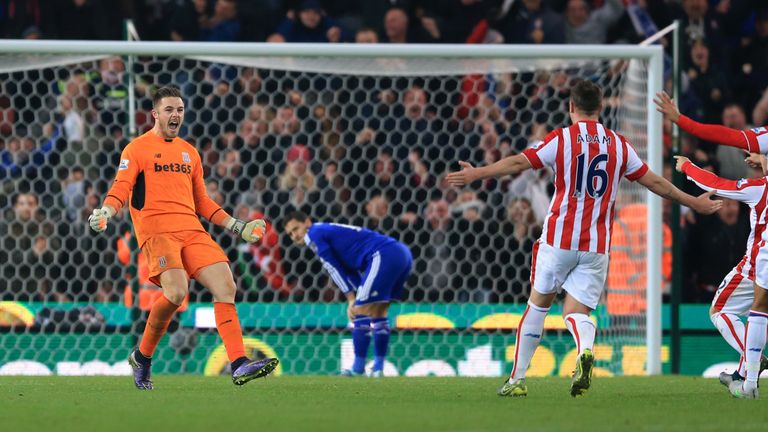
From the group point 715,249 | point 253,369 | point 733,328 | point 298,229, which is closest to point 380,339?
point 298,229

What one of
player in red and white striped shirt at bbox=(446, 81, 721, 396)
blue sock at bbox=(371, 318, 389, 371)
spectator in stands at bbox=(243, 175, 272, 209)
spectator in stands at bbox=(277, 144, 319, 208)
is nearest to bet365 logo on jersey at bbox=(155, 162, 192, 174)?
player in red and white striped shirt at bbox=(446, 81, 721, 396)

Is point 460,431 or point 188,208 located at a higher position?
point 188,208

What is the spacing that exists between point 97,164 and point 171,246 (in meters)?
4.21

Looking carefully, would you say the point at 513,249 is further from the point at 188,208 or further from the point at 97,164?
the point at 188,208

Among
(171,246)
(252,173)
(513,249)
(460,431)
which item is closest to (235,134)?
(252,173)

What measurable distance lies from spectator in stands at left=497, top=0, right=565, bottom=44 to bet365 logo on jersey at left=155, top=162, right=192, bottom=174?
7.00 meters

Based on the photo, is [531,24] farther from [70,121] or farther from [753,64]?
[70,121]

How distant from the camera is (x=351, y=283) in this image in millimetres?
10812

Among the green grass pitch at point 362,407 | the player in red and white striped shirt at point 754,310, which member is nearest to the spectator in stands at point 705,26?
the green grass pitch at point 362,407

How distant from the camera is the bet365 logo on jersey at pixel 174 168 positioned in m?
7.71

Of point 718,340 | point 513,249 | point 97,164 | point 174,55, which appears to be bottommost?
point 718,340

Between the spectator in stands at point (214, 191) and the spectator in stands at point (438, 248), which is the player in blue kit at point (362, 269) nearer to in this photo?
the spectator in stands at point (438, 248)

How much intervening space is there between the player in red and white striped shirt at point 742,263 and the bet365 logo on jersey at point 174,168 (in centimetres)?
301

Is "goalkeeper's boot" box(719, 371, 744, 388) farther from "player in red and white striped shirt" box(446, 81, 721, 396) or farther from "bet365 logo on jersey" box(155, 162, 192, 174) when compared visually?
"bet365 logo on jersey" box(155, 162, 192, 174)
